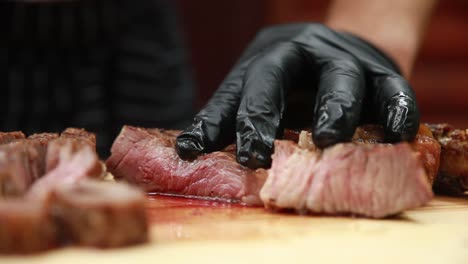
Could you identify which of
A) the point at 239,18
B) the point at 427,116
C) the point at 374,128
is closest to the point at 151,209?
the point at 374,128

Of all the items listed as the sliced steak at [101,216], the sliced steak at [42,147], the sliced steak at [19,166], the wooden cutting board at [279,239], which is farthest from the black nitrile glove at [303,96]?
the sliced steak at [101,216]

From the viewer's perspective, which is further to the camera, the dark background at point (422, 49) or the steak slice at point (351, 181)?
the dark background at point (422, 49)

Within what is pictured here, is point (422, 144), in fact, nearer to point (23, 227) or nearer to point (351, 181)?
point (351, 181)

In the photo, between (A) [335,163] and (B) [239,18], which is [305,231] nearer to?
(A) [335,163]

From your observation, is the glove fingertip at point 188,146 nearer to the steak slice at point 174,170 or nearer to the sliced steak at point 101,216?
the steak slice at point 174,170

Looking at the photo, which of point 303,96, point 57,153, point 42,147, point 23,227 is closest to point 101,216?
point 23,227
